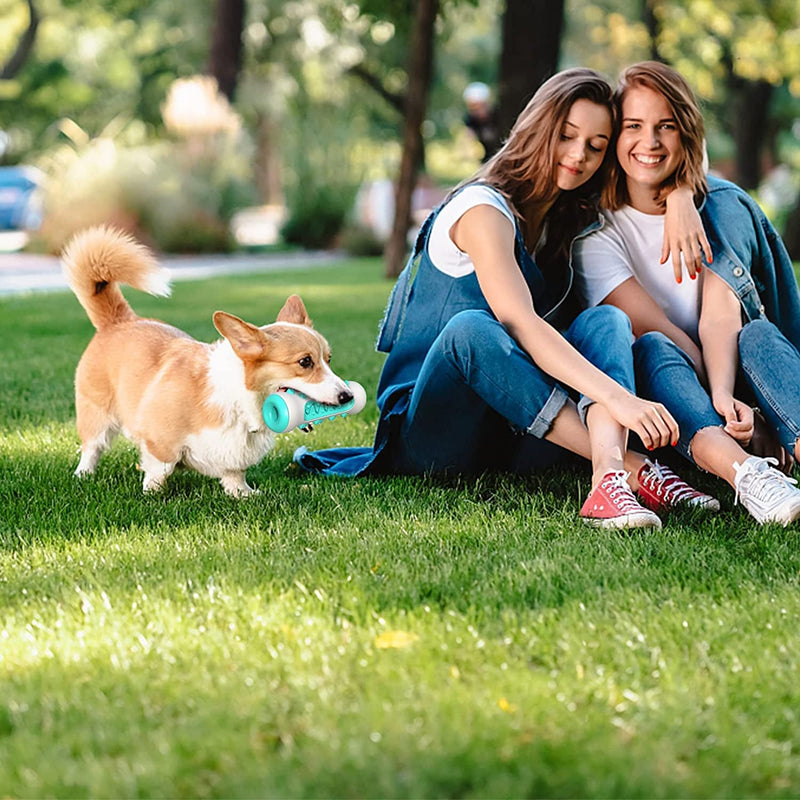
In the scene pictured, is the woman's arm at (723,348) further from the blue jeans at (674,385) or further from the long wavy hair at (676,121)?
the long wavy hair at (676,121)

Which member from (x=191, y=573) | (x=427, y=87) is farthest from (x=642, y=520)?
(x=427, y=87)

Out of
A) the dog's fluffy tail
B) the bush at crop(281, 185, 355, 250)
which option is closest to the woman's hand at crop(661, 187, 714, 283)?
the dog's fluffy tail

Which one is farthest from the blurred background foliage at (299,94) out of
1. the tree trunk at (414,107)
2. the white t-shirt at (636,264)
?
the white t-shirt at (636,264)

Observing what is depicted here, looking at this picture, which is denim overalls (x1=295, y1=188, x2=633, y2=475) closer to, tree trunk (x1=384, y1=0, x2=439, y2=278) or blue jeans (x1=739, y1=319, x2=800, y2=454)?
blue jeans (x1=739, y1=319, x2=800, y2=454)

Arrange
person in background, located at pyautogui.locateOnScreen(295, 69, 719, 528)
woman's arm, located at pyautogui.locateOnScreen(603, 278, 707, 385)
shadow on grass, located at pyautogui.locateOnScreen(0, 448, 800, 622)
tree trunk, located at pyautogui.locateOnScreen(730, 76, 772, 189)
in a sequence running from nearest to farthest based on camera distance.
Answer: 1. shadow on grass, located at pyautogui.locateOnScreen(0, 448, 800, 622)
2. person in background, located at pyautogui.locateOnScreen(295, 69, 719, 528)
3. woman's arm, located at pyautogui.locateOnScreen(603, 278, 707, 385)
4. tree trunk, located at pyautogui.locateOnScreen(730, 76, 772, 189)

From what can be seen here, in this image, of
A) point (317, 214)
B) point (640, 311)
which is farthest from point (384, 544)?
point (317, 214)

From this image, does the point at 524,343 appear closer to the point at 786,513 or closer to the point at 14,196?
the point at 786,513

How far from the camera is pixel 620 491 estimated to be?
3.50 metres

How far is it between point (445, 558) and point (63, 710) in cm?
122

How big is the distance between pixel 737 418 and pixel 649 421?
16.5 inches

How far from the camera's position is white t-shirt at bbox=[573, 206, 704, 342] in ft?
13.3

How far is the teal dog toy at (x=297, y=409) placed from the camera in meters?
3.76

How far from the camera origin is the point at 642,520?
3436 millimetres

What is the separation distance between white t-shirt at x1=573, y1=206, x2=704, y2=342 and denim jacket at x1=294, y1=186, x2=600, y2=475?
0.20ft
